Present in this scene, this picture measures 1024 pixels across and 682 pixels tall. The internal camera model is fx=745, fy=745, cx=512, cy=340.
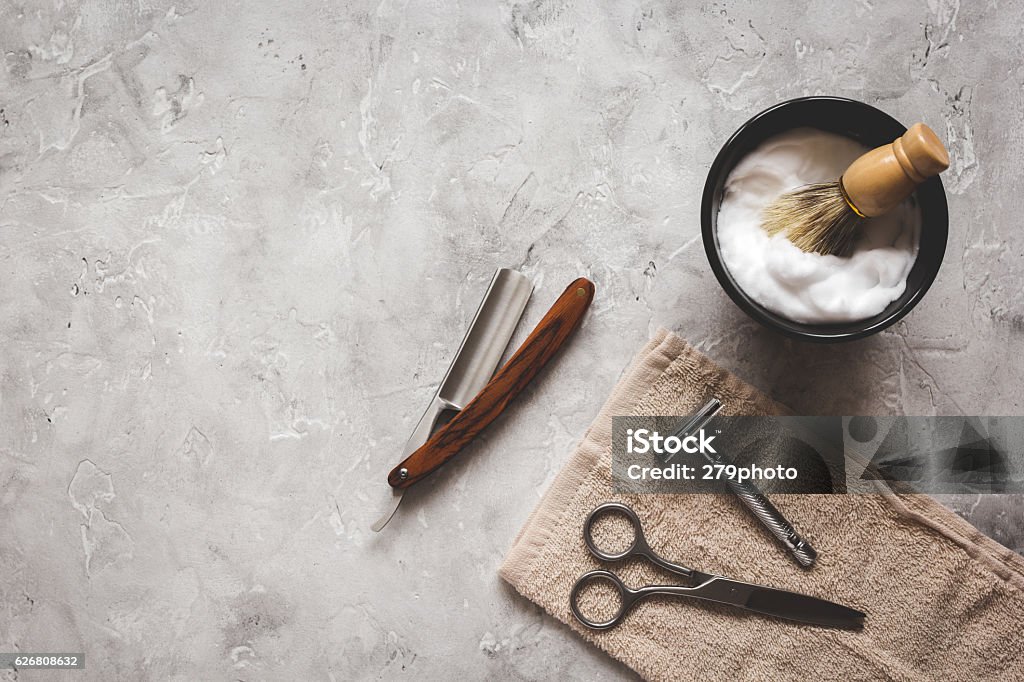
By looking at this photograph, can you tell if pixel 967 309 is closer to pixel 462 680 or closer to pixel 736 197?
pixel 736 197

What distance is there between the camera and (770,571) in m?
0.67

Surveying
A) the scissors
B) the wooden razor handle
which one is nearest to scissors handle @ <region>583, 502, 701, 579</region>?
the scissors

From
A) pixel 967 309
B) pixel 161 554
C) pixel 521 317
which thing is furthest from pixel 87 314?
pixel 967 309

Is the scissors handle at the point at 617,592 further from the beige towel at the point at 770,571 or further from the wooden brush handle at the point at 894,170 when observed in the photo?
the wooden brush handle at the point at 894,170

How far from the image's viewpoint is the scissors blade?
66 cm

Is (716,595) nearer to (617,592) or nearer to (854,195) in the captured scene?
(617,592)

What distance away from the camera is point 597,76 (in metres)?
0.71

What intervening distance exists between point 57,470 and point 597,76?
65 cm

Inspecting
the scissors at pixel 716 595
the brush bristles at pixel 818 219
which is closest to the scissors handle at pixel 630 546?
the scissors at pixel 716 595

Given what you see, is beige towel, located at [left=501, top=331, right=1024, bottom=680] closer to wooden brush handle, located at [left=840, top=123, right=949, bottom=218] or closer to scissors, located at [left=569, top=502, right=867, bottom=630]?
Answer: scissors, located at [left=569, top=502, right=867, bottom=630]

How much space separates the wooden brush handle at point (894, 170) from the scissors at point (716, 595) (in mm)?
329

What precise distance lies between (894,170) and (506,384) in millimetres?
357

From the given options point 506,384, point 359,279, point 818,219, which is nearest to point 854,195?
point 818,219

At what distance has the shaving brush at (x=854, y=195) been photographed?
508 millimetres
